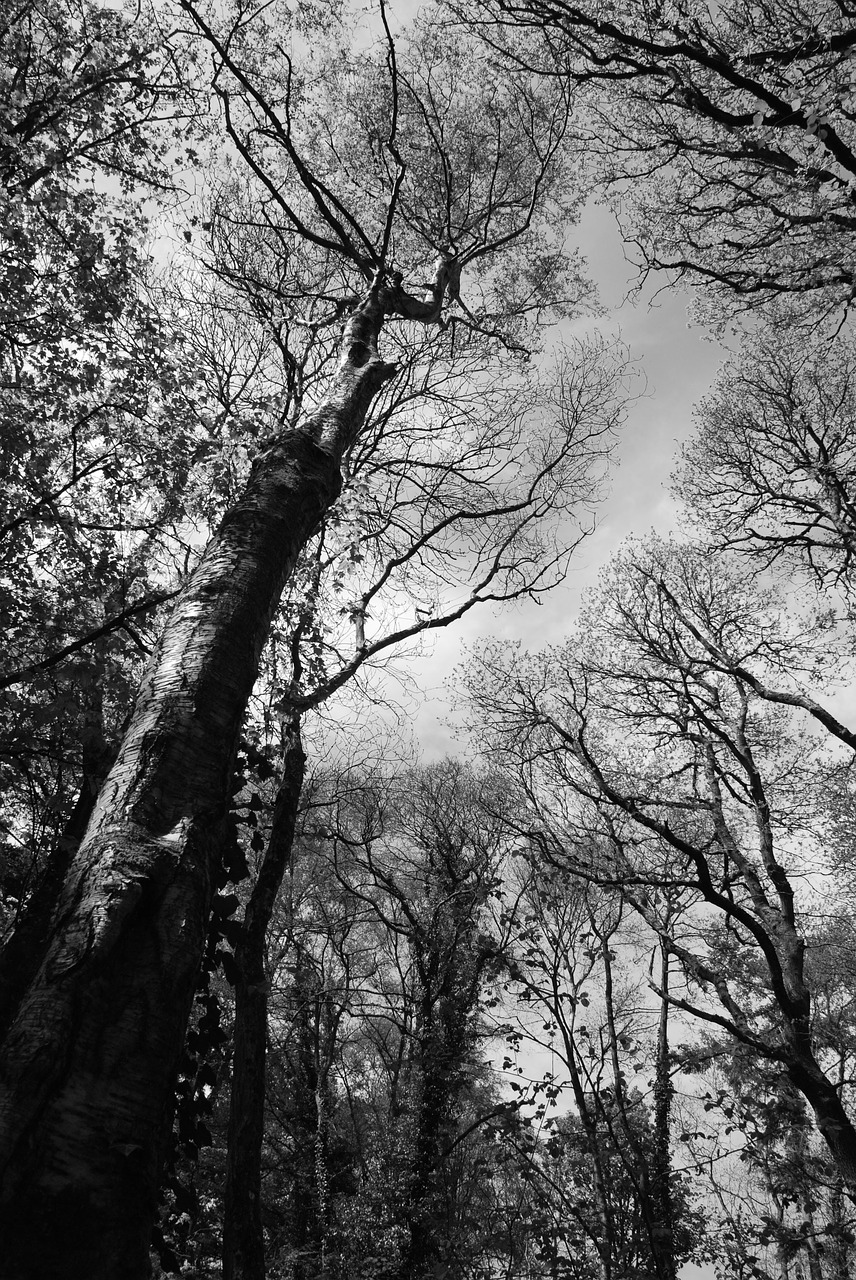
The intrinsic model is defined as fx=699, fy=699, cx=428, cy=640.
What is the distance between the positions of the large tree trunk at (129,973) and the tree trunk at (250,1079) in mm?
2995

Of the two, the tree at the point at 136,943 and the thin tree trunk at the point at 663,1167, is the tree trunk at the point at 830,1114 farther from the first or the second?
the tree at the point at 136,943

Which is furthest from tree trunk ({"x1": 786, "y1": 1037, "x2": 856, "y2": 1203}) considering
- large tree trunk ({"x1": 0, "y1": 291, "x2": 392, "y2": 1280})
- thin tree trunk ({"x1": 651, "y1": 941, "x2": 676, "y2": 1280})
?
large tree trunk ({"x1": 0, "y1": 291, "x2": 392, "y2": 1280})

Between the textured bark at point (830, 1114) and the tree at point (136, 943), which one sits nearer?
the tree at point (136, 943)

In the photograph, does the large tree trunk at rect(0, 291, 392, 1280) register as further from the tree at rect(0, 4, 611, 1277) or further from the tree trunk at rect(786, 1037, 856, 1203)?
the tree trunk at rect(786, 1037, 856, 1203)

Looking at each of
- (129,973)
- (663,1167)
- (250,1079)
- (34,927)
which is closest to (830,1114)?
(663,1167)

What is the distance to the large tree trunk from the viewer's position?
132 cm

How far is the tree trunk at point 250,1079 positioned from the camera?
15.5ft

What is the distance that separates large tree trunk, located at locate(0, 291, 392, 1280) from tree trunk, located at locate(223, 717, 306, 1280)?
2995 mm

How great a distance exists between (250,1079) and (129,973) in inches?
174

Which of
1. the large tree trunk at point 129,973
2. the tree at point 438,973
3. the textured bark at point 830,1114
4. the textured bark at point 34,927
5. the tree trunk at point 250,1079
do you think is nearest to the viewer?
the large tree trunk at point 129,973

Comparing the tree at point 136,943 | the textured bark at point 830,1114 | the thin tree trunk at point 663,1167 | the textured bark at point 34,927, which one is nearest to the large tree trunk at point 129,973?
the tree at point 136,943

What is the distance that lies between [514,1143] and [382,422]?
7667mm

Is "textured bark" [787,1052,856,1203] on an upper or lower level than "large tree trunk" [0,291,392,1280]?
upper

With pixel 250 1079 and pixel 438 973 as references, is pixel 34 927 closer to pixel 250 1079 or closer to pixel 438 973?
pixel 250 1079
